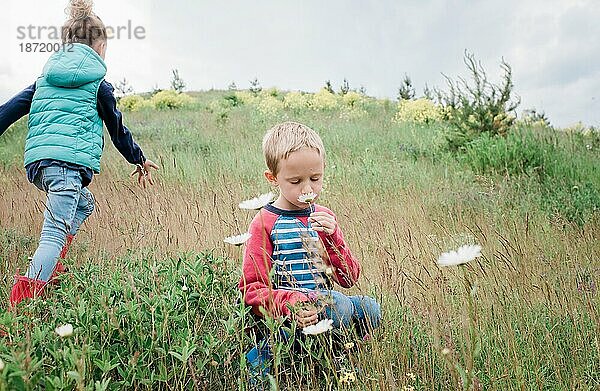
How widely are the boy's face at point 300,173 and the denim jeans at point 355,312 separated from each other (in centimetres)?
43

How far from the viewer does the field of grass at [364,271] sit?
226 centimetres

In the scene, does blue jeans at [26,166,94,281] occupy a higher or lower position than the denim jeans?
higher

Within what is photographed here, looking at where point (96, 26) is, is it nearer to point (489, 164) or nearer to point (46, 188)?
point (46, 188)

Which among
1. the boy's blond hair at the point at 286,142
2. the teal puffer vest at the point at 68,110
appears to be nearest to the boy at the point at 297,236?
the boy's blond hair at the point at 286,142

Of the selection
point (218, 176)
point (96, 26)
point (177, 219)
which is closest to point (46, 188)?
point (96, 26)

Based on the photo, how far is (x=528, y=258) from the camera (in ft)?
12.9

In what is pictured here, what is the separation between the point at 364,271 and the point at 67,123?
2028mm

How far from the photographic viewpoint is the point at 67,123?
3.72m

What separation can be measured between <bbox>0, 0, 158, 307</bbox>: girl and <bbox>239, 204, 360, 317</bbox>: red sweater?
1.47 meters

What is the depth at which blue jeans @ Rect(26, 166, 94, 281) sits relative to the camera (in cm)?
349

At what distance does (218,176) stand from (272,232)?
16.2ft

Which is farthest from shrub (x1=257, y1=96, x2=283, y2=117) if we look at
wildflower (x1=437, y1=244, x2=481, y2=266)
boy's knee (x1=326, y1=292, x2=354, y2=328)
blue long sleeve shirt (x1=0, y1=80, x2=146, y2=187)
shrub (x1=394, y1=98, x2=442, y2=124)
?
wildflower (x1=437, y1=244, x2=481, y2=266)

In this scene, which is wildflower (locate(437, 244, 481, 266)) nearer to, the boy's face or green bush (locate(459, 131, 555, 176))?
the boy's face

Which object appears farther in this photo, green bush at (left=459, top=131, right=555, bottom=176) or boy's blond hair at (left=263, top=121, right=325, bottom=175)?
green bush at (left=459, top=131, right=555, bottom=176)
